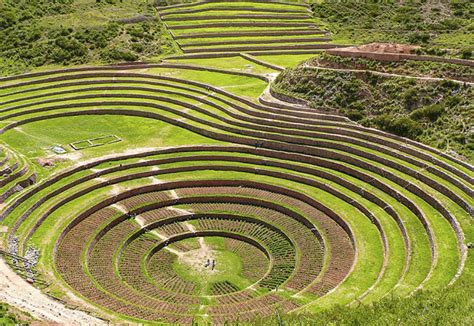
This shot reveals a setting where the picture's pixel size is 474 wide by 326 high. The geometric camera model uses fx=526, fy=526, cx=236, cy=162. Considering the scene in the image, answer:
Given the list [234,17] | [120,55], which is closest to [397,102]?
[120,55]

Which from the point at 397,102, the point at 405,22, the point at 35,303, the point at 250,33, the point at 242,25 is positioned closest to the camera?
the point at 35,303

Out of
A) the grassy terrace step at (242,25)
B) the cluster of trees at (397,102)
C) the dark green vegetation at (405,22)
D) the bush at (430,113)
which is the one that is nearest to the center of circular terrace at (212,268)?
the cluster of trees at (397,102)

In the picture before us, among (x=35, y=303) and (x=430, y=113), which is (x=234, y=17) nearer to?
(x=430, y=113)

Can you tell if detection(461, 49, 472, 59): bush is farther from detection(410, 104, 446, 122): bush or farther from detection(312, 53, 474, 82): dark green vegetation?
detection(410, 104, 446, 122): bush

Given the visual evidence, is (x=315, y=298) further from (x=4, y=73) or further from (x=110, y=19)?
(x=110, y=19)

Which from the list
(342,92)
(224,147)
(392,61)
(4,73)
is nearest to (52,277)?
(224,147)
